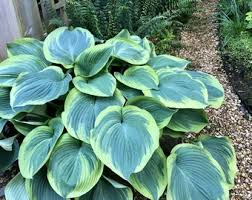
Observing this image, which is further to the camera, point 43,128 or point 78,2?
point 78,2

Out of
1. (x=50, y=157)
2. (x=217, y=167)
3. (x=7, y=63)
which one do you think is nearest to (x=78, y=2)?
(x=7, y=63)

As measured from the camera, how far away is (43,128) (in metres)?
1.78

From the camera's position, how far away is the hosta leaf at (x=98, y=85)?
176 cm

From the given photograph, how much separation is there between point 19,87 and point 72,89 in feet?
0.86

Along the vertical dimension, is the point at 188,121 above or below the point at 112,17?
below

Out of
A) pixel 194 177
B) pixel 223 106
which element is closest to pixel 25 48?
pixel 194 177

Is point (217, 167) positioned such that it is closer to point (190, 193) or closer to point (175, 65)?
point (190, 193)

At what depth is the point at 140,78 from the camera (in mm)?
1896

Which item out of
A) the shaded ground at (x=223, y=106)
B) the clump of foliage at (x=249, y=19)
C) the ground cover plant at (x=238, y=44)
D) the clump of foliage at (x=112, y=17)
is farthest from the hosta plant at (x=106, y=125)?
the clump of foliage at (x=249, y=19)

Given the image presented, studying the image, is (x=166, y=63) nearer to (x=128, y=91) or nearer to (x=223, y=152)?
(x=128, y=91)

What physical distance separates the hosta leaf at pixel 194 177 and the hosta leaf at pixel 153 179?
0.04 m

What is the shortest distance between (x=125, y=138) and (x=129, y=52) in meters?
0.63

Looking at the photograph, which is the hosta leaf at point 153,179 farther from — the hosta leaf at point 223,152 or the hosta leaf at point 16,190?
the hosta leaf at point 16,190

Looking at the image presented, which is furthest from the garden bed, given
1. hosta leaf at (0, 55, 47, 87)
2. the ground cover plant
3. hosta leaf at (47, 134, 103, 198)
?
hosta leaf at (0, 55, 47, 87)
